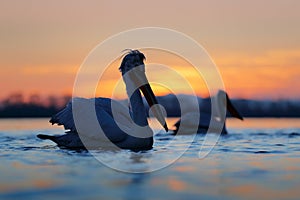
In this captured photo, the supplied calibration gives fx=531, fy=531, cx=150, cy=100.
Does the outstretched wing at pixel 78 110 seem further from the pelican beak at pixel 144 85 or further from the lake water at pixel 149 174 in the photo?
the pelican beak at pixel 144 85

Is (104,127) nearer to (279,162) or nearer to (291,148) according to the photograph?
(279,162)

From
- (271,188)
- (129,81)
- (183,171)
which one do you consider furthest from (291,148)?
(271,188)

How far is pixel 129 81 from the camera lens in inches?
372

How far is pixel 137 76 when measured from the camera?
9.39m

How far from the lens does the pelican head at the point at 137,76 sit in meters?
9.34

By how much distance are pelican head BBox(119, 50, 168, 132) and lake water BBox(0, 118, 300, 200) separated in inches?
37.0

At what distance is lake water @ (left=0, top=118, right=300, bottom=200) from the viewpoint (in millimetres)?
4918

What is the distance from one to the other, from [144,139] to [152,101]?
891mm

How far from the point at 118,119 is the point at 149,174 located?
3411 millimetres

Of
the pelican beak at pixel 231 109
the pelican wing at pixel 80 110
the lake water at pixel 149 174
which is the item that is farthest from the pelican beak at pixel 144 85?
the pelican beak at pixel 231 109

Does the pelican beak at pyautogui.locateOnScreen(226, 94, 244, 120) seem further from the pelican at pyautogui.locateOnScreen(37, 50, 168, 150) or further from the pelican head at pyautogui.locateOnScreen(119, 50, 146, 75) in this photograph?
the pelican head at pyautogui.locateOnScreen(119, 50, 146, 75)

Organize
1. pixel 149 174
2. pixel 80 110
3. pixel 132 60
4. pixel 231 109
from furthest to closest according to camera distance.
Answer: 1. pixel 231 109
2. pixel 132 60
3. pixel 80 110
4. pixel 149 174

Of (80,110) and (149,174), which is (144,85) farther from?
(149,174)

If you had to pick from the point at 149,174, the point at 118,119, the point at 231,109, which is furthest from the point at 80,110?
the point at 231,109
